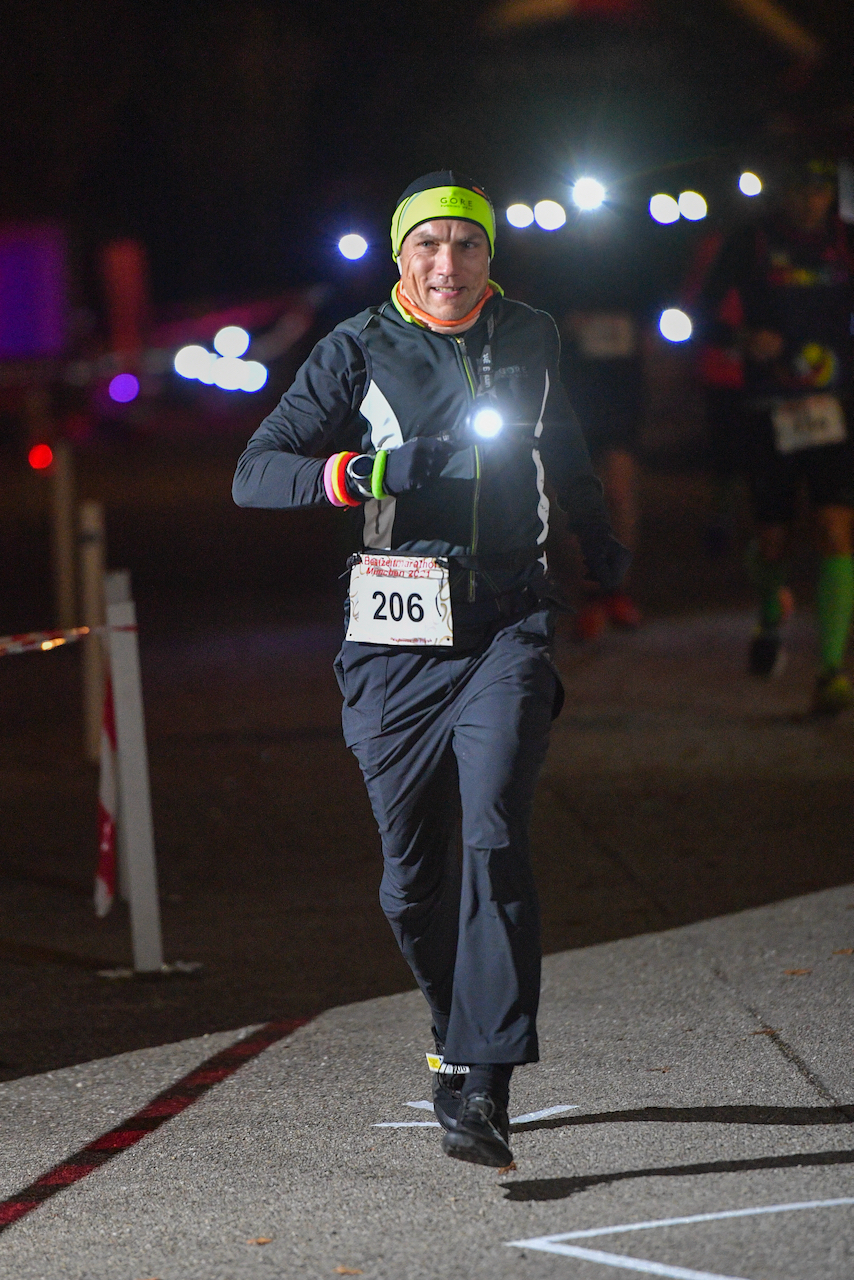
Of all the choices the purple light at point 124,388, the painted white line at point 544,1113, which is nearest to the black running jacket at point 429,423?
the painted white line at point 544,1113

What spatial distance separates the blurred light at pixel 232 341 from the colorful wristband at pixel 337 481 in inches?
1455

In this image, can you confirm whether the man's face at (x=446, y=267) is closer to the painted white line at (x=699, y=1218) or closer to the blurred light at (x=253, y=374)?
the painted white line at (x=699, y=1218)

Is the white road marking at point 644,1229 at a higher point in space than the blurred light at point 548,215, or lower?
lower

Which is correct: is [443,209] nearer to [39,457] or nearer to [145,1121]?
[145,1121]

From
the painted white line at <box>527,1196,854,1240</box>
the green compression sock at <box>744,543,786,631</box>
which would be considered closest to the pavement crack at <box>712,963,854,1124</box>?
the painted white line at <box>527,1196,854,1240</box>

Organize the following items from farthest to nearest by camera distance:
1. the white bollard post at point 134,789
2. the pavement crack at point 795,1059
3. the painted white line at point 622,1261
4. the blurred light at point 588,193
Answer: the blurred light at point 588,193 < the white bollard post at point 134,789 < the pavement crack at point 795,1059 < the painted white line at point 622,1261

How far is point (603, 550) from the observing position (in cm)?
450

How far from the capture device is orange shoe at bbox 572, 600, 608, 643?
1181 centimetres

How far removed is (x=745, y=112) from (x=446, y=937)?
23.3 m

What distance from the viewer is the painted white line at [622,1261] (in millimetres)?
3557

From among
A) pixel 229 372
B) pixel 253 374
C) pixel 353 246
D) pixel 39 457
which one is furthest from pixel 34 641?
pixel 229 372

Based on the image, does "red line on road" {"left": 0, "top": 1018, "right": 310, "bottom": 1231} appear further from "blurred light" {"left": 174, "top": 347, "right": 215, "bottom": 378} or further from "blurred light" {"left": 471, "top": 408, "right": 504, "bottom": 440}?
"blurred light" {"left": 174, "top": 347, "right": 215, "bottom": 378}

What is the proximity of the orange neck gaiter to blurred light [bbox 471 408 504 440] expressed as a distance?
8.9 inches

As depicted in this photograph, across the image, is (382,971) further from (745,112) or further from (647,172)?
(745,112)
